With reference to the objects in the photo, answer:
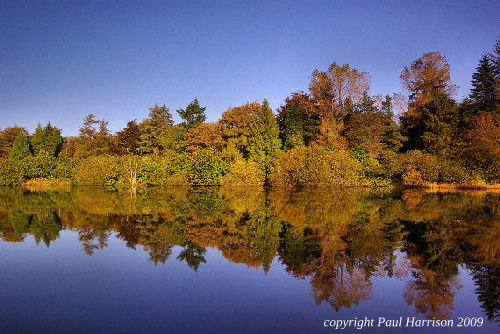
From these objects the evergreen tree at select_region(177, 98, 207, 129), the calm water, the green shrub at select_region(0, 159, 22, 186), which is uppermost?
the evergreen tree at select_region(177, 98, 207, 129)

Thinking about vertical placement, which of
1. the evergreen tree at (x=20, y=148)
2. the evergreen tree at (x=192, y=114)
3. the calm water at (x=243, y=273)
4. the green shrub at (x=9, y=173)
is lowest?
the calm water at (x=243, y=273)

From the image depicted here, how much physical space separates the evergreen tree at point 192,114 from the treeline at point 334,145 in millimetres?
1580

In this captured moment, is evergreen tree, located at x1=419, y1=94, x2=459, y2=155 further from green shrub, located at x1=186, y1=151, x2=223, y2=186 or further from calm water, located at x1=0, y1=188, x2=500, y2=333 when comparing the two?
green shrub, located at x1=186, y1=151, x2=223, y2=186

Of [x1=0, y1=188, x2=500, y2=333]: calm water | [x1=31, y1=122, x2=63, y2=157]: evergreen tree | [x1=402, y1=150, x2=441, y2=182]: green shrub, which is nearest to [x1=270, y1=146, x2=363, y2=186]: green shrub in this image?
[x1=402, y1=150, x2=441, y2=182]: green shrub

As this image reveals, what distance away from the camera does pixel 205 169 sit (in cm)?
2991

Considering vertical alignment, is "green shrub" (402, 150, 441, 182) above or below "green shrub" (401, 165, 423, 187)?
above

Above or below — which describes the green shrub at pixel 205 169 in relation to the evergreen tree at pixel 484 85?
below

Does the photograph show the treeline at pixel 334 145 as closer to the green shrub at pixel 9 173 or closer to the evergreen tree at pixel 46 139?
the green shrub at pixel 9 173

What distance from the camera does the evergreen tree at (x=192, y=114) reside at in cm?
3991

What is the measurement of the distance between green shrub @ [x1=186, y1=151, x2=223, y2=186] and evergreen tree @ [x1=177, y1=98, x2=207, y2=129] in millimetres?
10863

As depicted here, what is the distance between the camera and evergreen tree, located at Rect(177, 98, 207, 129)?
39906 mm

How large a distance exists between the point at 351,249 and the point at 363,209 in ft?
23.0

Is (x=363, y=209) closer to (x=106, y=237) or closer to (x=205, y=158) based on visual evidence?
(x=106, y=237)

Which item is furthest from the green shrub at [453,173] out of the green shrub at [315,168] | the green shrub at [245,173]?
the green shrub at [245,173]
